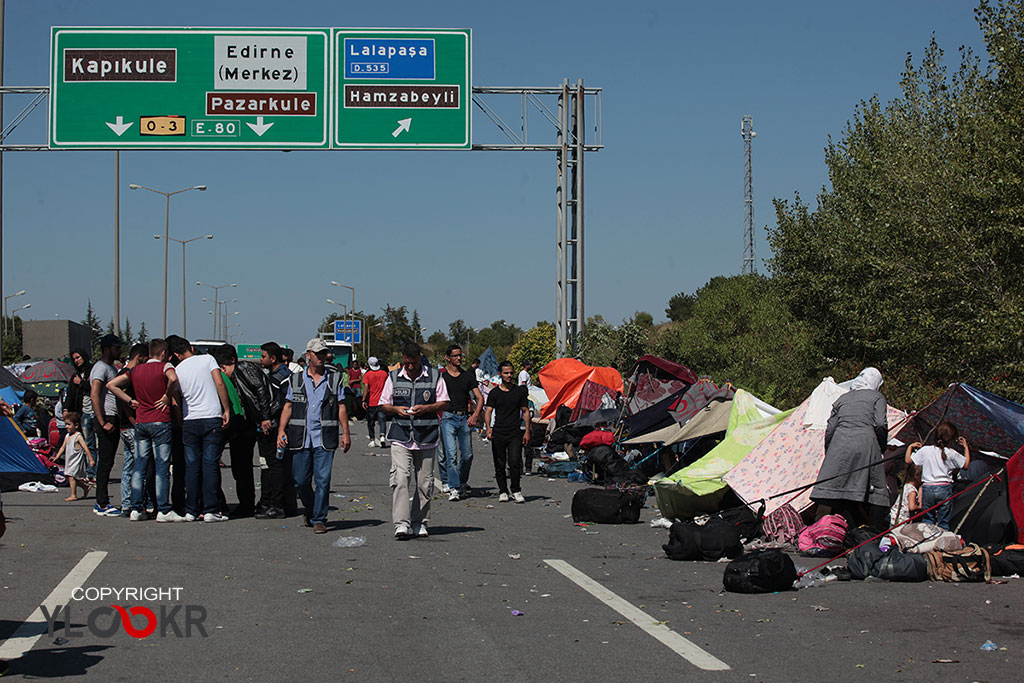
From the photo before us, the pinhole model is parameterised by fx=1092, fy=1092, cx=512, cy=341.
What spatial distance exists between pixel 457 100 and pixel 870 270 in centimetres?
1172

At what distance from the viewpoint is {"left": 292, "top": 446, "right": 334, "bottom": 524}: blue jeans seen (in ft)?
37.7

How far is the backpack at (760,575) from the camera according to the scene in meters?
8.26

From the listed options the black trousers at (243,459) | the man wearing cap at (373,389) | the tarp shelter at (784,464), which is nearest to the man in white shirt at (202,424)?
the black trousers at (243,459)

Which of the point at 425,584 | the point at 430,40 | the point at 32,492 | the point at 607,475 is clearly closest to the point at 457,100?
the point at 430,40

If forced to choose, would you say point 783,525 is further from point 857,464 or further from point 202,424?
point 202,424

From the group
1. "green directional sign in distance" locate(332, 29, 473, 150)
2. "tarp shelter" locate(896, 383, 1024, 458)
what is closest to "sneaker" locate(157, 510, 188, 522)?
"tarp shelter" locate(896, 383, 1024, 458)

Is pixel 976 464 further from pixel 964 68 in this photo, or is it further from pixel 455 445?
pixel 964 68

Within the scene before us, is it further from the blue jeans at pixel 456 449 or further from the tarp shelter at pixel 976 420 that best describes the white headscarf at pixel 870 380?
the blue jeans at pixel 456 449

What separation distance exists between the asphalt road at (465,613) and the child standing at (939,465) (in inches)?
101

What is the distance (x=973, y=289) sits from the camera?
778 inches

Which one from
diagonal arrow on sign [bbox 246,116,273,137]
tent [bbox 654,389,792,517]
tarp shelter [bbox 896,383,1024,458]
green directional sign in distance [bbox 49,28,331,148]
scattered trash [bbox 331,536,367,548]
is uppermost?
green directional sign in distance [bbox 49,28,331,148]

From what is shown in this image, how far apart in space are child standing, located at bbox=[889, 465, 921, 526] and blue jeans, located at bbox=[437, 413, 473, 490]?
581 cm

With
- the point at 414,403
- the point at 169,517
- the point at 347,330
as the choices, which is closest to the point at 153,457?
the point at 169,517

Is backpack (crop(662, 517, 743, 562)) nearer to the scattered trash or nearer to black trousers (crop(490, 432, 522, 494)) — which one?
the scattered trash
